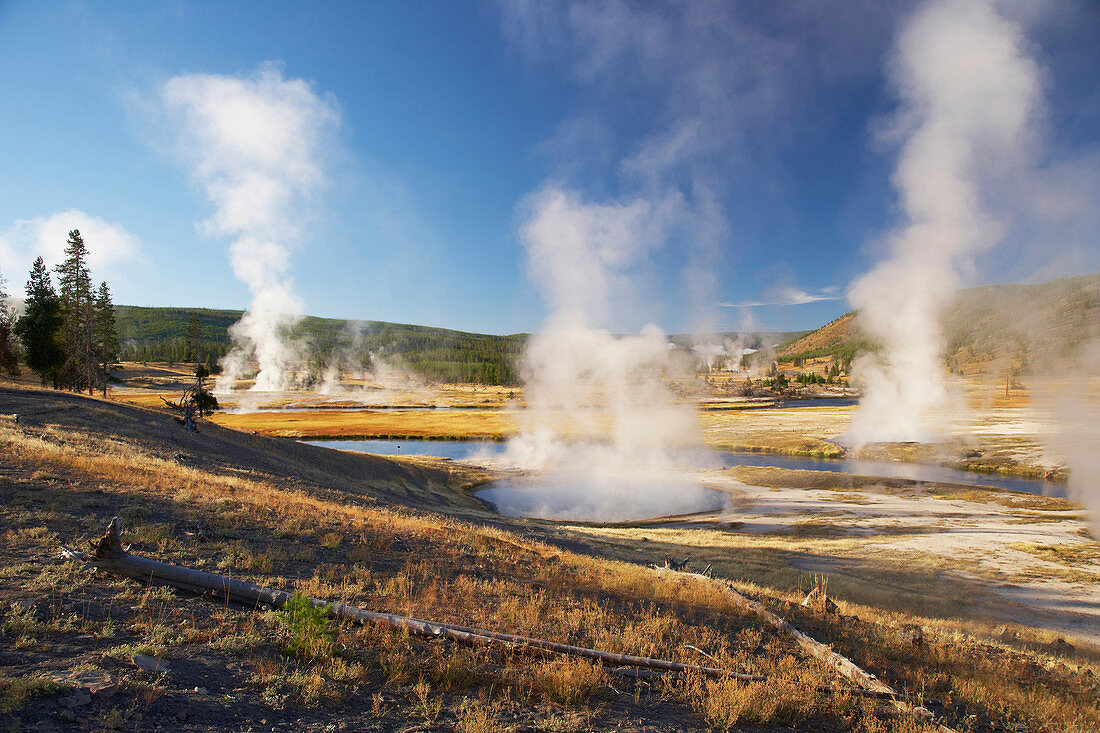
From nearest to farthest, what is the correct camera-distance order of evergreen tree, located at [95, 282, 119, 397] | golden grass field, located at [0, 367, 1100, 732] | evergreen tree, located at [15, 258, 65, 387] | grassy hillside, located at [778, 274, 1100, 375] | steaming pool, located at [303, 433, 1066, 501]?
1. golden grass field, located at [0, 367, 1100, 732]
2. grassy hillside, located at [778, 274, 1100, 375]
3. steaming pool, located at [303, 433, 1066, 501]
4. evergreen tree, located at [15, 258, 65, 387]
5. evergreen tree, located at [95, 282, 119, 397]

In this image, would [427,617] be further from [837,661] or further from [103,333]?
[103,333]

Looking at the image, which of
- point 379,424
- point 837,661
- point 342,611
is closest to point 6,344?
point 379,424

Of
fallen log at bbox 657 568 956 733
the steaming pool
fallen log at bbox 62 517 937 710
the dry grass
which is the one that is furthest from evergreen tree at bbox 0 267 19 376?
fallen log at bbox 657 568 956 733

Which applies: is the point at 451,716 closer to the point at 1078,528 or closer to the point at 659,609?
the point at 659,609

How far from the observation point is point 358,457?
42188 mm

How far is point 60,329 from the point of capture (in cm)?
5256

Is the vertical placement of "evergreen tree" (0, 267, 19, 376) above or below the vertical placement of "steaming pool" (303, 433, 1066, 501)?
above

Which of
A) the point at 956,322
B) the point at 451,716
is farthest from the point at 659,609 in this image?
the point at 956,322

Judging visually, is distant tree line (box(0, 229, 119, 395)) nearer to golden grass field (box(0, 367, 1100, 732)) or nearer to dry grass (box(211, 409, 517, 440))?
dry grass (box(211, 409, 517, 440))

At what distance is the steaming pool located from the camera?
136ft

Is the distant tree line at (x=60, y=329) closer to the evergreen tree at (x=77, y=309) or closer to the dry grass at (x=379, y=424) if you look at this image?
the evergreen tree at (x=77, y=309)

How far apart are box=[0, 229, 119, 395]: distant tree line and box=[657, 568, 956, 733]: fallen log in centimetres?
6987

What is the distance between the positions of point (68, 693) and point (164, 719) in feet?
3.08

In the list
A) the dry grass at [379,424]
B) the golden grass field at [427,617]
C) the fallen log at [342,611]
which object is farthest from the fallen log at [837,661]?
the dry grass at [379,424]
